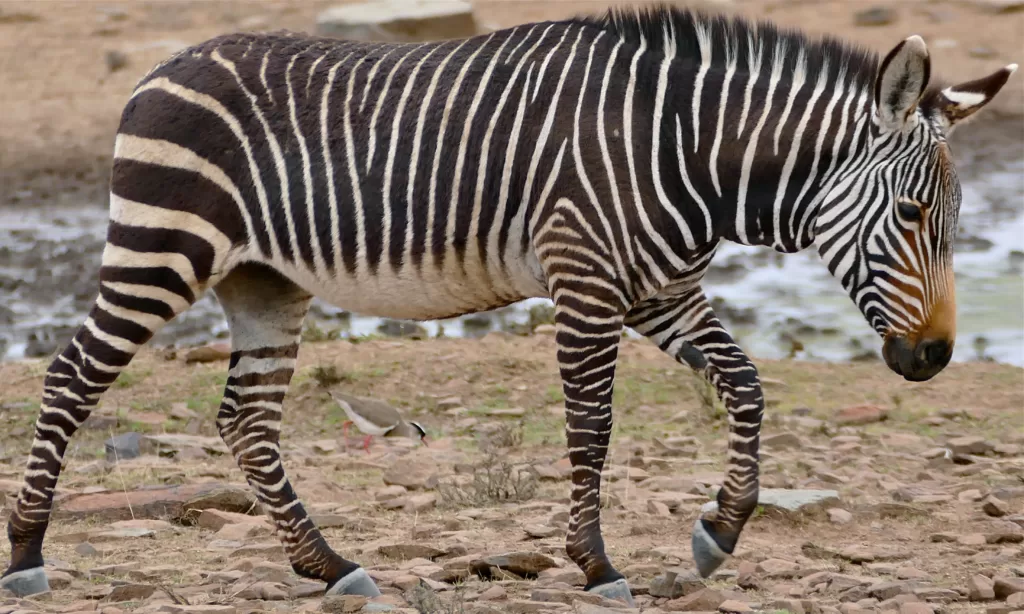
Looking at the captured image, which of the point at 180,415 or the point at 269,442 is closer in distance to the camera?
the point at 269,442

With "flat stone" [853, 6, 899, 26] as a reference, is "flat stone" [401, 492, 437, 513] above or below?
below

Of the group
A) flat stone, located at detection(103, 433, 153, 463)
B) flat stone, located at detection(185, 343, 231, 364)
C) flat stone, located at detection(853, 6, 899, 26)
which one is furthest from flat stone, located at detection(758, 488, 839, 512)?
flat stone, located at detection(853, 6, 899, 26)

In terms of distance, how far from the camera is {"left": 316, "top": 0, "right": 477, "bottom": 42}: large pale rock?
67.8 ft

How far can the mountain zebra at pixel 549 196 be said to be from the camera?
225 inches

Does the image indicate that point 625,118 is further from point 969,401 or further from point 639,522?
point 969,401

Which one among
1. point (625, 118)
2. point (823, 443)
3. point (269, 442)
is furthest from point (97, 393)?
point (823, 443)

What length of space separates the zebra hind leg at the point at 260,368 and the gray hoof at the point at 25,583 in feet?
3.32

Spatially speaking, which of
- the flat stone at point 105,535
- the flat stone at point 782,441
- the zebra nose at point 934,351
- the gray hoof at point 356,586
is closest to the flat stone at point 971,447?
the flat stone at point 782,441

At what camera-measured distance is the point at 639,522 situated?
23.4ft

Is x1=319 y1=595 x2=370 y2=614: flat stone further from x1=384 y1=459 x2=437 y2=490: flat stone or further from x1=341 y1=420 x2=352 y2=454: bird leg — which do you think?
x1=341 y1=420 x2=352 y2=454: bird leg

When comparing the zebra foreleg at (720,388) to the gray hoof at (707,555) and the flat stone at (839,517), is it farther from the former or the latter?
the flat stone at (839,517)

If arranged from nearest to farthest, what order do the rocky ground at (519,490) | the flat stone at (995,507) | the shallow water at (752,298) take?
the rocky ground at (519,490) → the flat stone at (995,507) → the shallow water at (752,298)

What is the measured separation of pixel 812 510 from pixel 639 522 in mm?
919

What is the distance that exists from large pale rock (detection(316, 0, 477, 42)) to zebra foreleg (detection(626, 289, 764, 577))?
48.1 feet
